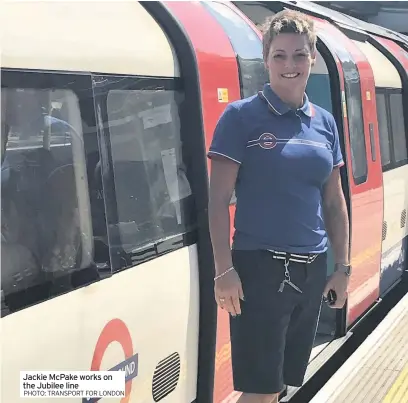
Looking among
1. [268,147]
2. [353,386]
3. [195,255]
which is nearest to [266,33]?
[268,147]

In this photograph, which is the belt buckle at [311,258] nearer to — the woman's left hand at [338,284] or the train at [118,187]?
the woman's left hand at [338,284]

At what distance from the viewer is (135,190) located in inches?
107

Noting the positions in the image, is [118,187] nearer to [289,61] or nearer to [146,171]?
[146,171]

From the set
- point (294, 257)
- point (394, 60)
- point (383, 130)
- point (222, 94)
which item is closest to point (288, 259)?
point (294, 257)

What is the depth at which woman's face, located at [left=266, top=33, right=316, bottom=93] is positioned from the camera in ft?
8.16

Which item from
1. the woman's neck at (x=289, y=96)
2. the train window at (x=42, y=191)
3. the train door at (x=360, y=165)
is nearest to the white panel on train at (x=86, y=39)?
the train window at (x=42, y=191)

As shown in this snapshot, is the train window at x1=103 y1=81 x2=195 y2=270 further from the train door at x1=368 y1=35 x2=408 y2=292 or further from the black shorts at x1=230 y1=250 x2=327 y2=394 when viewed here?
the train door at x1=368 y1=35 x2=408 y2=292

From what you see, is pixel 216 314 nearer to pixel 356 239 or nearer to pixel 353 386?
pixel 353 386

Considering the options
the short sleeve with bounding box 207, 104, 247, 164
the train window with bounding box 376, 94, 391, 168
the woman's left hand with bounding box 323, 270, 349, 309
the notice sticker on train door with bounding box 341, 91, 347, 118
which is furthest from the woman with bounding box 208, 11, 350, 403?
the train window with bounding box 376, 94, 391, 168

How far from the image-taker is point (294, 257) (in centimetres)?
252

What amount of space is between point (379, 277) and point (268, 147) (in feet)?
12.3

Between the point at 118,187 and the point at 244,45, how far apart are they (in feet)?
4.44

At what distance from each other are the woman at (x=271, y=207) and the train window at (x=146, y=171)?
38 cm

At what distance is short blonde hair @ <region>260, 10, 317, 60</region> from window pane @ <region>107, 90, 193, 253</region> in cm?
54
